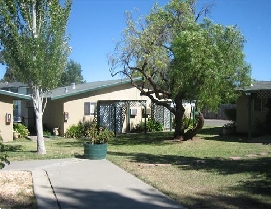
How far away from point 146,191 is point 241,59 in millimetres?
11860

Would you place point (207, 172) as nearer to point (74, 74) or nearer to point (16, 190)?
point (16, 190)

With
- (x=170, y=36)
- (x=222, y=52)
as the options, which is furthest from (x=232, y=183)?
(x=170, y=36)

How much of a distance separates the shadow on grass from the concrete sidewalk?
0.90 m

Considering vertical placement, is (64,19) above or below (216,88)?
above

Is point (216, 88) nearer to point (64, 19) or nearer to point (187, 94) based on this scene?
point (187, 94)

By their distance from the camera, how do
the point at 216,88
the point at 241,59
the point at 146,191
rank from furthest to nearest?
1. the point at 241,59
2. the point at 216,88
3. the point at 146,191

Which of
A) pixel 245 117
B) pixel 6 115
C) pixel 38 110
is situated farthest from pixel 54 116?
pixel 245 117

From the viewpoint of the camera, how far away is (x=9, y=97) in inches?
761

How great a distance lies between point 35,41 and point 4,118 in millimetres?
7769

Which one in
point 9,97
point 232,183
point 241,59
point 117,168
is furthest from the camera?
point 9,97

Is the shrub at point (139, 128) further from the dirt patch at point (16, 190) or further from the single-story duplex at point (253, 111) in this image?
the dirt patch at point (16, 190)

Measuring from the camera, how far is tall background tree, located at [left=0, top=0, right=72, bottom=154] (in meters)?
12.7

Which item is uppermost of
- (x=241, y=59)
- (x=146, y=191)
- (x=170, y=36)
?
(x=170, y=36)

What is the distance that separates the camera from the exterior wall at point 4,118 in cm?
1895
